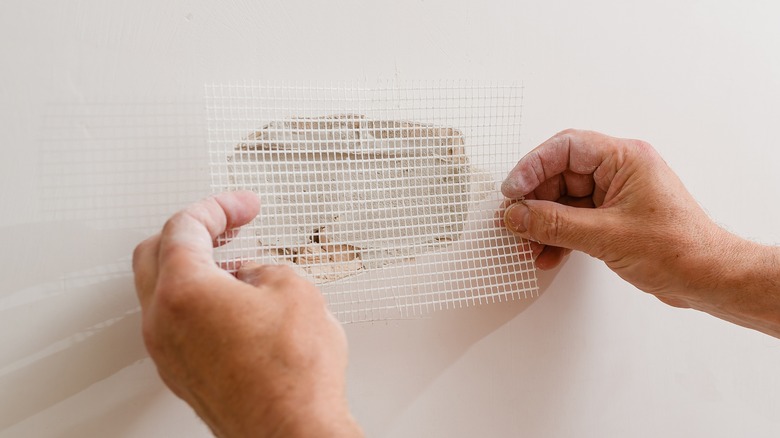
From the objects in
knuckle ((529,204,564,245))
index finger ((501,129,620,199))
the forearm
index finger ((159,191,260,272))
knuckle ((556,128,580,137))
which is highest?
knuckle ((556,128,580,137))

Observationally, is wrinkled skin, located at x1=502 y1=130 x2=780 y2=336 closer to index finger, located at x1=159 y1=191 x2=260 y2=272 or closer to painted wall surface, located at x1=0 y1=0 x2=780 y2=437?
painted wall surface, located at x1=0 y1=0 x2=780 y2=437

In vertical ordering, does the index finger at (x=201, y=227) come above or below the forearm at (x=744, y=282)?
above

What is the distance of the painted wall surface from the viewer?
0.83 metres

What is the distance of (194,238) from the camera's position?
0.63 m

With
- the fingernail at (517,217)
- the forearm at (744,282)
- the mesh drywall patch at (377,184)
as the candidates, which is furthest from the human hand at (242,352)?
the forearm at (744,282)

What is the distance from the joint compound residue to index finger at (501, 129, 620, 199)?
0.35 ft

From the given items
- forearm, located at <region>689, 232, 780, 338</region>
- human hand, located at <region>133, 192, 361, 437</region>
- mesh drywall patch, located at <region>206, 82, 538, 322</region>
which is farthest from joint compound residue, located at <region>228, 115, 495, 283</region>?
forearm, located at <region>689, 232, 780, 338</region>

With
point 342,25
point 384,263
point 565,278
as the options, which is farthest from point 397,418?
point 342,25

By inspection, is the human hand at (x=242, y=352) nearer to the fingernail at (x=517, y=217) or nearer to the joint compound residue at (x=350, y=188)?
the joint compound residue at (x=350, y=188)

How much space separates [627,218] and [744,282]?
240mm

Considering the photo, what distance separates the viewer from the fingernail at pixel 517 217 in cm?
93

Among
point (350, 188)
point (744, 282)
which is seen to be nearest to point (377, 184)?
point (350, 188)

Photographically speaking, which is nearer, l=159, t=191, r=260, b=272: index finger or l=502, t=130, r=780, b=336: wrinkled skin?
l=159, t=191, r=260, b=272: index finger

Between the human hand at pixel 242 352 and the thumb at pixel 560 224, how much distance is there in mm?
465
